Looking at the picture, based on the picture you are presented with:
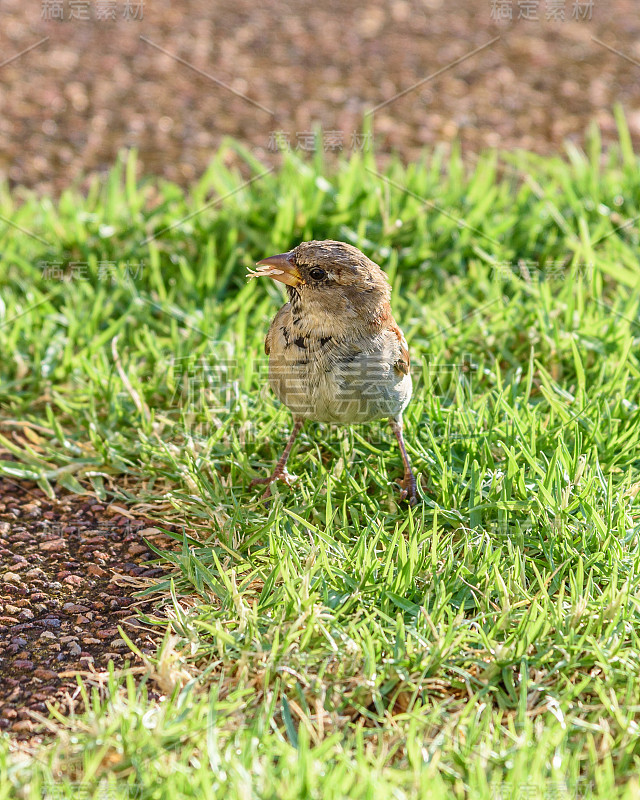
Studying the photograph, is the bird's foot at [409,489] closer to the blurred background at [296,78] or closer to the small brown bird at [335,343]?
the small brown bird at [335,343]

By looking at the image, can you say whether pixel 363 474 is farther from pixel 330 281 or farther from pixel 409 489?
pixel 330 281

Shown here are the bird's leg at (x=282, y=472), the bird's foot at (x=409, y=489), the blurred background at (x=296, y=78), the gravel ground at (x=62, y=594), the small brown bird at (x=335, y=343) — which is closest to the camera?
the gravel ground at (x=62, y=594)

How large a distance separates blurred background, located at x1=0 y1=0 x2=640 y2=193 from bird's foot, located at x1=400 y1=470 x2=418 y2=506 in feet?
9.30

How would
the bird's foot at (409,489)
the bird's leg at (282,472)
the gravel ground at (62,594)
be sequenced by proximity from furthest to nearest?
the bird's leg at (282,472) < the bird's foot at (409,489) < the gravel ground at (62,594)

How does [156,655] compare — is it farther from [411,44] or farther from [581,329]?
[411,44]

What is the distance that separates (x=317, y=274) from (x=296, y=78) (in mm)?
4246

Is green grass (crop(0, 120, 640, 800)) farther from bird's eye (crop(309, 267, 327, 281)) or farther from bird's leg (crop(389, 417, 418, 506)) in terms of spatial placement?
bird's eye (crop(309, 267, 327, 281))

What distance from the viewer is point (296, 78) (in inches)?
291

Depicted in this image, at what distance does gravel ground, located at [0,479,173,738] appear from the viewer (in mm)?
3012

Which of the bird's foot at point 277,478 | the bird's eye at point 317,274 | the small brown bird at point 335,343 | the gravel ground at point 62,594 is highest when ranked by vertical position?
the bird's eye at point 317,274

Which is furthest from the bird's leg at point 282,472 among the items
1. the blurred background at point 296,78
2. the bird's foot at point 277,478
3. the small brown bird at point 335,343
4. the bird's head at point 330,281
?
the blurred background at point 296,78

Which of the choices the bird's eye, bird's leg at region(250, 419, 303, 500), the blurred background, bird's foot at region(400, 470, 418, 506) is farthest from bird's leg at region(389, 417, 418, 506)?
the blurred background

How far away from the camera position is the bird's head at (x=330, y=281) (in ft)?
12.0

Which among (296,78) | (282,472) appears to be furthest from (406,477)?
(296,78)
